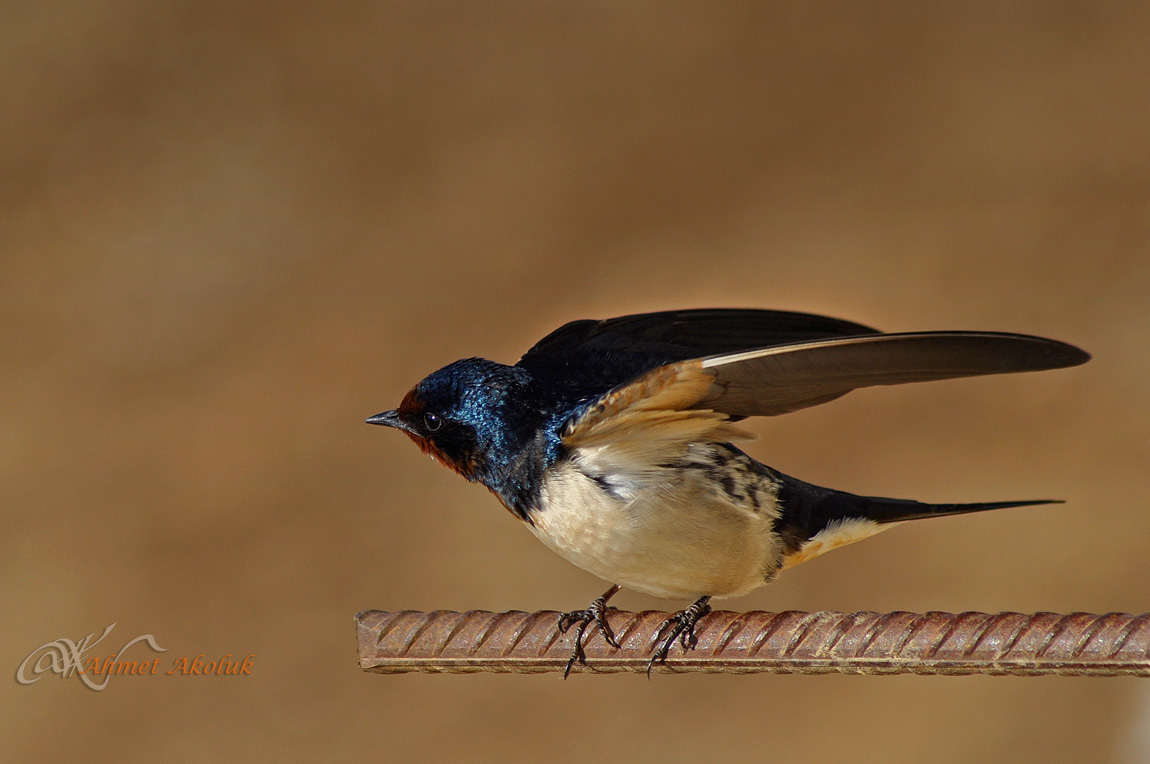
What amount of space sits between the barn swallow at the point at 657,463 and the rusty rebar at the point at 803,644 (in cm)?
3

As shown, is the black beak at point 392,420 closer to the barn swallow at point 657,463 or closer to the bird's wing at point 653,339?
the barn swallow at point 657,463

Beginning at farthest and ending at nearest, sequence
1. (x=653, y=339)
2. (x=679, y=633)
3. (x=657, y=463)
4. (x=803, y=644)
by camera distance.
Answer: (x=653, y=339) → (x=657, y=463) → (x=679, y=633) → (x=803, y=644)

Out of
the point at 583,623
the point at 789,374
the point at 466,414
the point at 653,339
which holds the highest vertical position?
the point at 653,339

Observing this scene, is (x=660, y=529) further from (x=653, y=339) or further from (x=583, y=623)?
(x=653, y=339)

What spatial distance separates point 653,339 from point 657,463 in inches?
12.8

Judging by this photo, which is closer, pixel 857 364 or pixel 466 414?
pixel 857 364

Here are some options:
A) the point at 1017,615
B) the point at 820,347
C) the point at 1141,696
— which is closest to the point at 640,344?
the point at 820,347

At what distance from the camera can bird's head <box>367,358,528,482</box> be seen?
1.34 meters

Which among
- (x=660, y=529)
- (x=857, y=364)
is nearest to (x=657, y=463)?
(x=660, y=529)

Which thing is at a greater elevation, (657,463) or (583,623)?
(657,463)

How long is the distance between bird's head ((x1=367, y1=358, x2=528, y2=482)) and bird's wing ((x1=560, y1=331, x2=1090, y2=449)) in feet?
0.37

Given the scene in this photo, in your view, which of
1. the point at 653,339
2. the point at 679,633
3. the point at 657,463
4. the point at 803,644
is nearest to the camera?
the point at 803,644

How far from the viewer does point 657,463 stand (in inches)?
51.4

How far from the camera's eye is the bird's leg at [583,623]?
1142 millimetres
